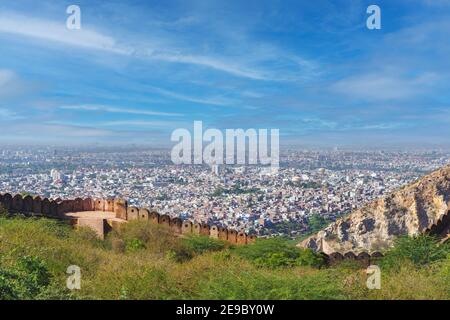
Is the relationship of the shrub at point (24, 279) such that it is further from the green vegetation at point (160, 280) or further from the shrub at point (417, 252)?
the shrub at point (417, 252)

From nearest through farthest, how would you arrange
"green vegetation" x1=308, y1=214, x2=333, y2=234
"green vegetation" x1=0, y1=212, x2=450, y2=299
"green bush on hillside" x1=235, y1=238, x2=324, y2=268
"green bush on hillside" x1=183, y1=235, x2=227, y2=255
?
1. "green vegetation" x1=0, y1=212, x2=450, y2=299
2. "green bush on hillside" x1=235, y1=238, x2=324, y2=268
3. "green bush on hillside" x1=183, y1=235, x2=227, y2=255
4. "green vegetation" x1=308, y1=214, x2=333, y2=234

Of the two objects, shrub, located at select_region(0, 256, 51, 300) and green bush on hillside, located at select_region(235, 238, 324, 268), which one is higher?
shrub, located at select_region(0, 256, 51, 300)

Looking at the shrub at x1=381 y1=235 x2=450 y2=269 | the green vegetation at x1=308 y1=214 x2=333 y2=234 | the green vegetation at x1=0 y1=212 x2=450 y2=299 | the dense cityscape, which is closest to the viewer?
the green vegetation at x1=0 y1=212 x2=450 y2=299

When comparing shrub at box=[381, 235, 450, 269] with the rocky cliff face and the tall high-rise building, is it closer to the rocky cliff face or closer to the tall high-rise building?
the rocky cliff face

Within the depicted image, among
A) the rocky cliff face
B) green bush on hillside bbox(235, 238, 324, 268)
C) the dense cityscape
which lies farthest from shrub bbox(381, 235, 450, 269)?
the dense cityscape

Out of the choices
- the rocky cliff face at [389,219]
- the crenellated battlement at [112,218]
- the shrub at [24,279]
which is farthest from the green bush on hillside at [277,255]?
the rocky cliff face at [389,219]
